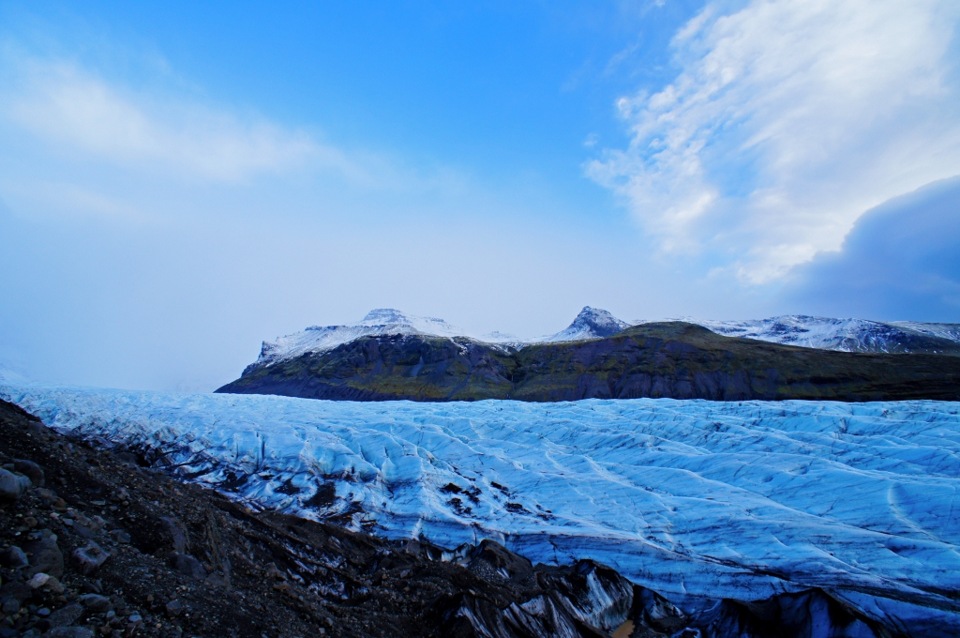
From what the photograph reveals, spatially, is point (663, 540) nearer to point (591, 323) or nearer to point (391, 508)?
point (391, 508)

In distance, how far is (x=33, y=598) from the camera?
16.5ft

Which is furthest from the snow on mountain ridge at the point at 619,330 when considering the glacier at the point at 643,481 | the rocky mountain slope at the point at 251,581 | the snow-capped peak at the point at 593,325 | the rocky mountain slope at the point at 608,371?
the rocky mountain slope at the point at 251,581

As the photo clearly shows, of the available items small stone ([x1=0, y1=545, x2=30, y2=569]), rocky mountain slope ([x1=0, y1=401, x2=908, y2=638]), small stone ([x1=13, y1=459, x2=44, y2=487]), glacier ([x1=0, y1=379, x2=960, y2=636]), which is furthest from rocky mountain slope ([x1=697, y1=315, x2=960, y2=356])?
small stone ([x1=0, y1=545, x2=30, y2=569])

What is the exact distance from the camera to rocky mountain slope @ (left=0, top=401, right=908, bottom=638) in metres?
5.67

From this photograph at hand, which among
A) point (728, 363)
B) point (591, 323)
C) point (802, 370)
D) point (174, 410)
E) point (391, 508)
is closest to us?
point (391, 508)

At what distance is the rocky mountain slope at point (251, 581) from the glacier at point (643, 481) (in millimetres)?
1883

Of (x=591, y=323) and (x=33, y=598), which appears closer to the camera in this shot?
(x=33, y=598)

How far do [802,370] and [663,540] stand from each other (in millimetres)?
82104

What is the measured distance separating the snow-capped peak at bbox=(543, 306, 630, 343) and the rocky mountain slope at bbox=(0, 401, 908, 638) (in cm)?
15889

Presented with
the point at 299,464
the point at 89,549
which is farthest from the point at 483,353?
the point at 89,549

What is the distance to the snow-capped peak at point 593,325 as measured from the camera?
172 metres

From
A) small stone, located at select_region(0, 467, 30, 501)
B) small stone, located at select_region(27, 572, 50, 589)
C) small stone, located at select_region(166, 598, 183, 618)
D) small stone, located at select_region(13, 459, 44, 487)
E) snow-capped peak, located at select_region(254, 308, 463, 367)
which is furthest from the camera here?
snow-capped peak, located at select_region(254, 308, 463, 367)

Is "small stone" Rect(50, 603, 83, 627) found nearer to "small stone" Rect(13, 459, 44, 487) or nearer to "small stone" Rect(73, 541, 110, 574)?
"small stone" Rect(73, 541, 110, 574)

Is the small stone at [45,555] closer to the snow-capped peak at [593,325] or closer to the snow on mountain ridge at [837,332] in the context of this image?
the snow-capped peak at [593,325]
